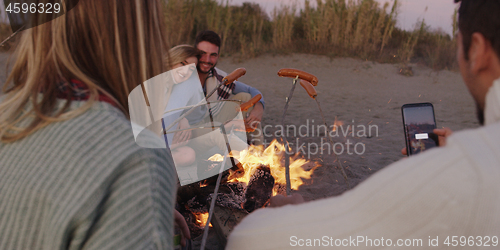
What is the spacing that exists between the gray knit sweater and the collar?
800mm

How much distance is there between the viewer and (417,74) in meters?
9.67

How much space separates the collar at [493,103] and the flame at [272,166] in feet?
7.18

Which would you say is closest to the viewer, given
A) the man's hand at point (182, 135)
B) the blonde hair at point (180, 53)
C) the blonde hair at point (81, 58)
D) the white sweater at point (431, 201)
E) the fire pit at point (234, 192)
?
the white sweater at point (431, 201)

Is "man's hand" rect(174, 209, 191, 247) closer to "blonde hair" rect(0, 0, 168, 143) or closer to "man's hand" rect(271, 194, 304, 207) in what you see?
"man's hand" rect(271, 194, 304, 207)

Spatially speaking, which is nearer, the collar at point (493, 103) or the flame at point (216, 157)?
the collar at point (493, 103)

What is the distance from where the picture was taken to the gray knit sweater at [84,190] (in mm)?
616

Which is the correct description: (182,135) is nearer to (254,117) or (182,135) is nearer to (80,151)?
(254,117)

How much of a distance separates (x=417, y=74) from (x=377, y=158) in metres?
7.19

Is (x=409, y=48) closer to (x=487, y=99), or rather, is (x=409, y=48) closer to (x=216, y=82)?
(x=216, y=82)

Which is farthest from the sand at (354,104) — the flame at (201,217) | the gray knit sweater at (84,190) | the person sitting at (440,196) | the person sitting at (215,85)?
the gray knit sweater at (84,190)

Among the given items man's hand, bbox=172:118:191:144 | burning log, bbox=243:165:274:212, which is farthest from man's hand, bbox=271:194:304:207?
man's hand, bbox=172:118:191:144

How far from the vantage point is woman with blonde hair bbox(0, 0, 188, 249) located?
0.62 m

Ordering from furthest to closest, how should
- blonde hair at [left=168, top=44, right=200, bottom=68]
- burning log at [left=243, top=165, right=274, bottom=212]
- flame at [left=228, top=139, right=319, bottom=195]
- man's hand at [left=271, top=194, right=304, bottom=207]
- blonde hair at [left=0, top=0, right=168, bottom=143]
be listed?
blonde hair at [left=168, top=44, right=200, bottom=68]
flame at [left=228, top=139, right=319, bottom=195]
burning log at [left=243, top=165, right=274, bottom=212]
man's hand at [left=271, top=194, right=304, bottom=207]
blonde hair at [left=0, top=0, right=168, bottom=143]

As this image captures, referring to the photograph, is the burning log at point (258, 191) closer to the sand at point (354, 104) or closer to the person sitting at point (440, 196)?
the sand at point (354, 104)
